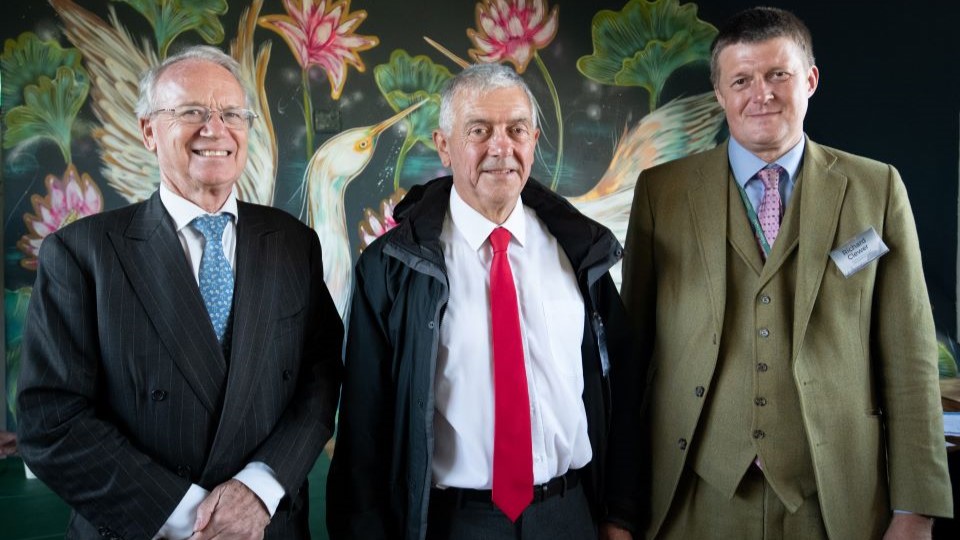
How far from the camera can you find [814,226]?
6.02 feet

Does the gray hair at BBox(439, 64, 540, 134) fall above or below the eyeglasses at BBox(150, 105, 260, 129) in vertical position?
above

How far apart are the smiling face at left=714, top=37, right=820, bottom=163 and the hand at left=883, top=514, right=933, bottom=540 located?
2.97ft

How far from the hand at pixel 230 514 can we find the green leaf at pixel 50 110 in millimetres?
3108

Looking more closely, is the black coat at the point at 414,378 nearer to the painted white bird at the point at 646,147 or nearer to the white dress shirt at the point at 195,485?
the white dress shirt at the point at 195,485

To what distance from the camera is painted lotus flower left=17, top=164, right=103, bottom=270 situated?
158 inches

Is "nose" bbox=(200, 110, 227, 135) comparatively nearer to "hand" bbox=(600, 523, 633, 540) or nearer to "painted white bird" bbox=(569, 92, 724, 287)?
"hand" bbox=(600, 523, 633, 540)

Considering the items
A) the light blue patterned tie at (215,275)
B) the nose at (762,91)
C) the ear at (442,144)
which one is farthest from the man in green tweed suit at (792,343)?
the light blue patterned tie at (215,275)

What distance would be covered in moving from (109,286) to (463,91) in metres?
0.88

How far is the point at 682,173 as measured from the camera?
2.04 m

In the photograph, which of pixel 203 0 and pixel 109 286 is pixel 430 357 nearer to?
pixel 109 286

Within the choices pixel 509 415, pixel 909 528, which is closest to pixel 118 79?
pixel 509 415

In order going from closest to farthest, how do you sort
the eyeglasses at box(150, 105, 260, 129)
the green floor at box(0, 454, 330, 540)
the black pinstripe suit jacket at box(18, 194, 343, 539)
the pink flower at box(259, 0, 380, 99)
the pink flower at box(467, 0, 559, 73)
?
the black pinstripe suit jacket at box(18, 194, 343, 539) → the eyeglasses at box(150, 105, 260, 129) → the green floor at box(0, 454, 330, 540) → the pink flower at box(259, 0, 380, 99) → the pink flower at box(467, 0, 559, 73)

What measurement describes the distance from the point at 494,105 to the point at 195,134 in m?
0.66

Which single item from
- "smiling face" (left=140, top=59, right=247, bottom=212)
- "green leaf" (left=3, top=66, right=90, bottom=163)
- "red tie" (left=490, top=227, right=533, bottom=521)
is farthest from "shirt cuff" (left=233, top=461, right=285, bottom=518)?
"green leaf" (left=3, top=66, right=90, bottom=163)
